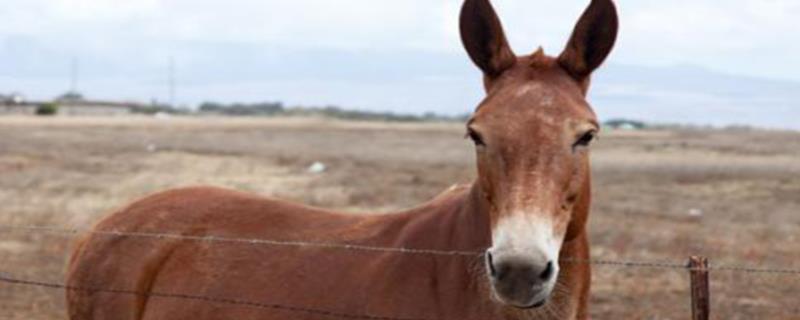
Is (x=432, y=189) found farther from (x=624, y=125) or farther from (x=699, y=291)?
(x=624, y=125)

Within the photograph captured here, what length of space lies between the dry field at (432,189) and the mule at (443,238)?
4915 millimetres

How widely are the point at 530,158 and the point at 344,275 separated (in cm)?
139

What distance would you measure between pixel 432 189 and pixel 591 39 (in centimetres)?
1968

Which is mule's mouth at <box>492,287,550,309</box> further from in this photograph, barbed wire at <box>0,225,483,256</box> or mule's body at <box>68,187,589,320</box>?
barbed wire at <box>0,225,483,256</box>

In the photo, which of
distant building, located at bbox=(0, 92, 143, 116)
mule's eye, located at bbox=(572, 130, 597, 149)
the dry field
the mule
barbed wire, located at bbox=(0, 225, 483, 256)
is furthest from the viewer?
distant building, located at bbox=(0, 92, 143, 116)

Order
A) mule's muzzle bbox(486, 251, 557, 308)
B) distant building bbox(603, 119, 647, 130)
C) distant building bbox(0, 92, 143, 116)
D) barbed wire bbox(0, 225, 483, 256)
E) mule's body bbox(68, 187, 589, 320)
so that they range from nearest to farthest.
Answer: mule's muzzle bbox(486, 251, 557, 308) → mule's body bbox(68, 187, 589, 320) → barbed wire bbox(0, 225, 483, 256) → distant building bbox(0, 92, 143, 116) → distant building bbox(603, 119, 647, 130)

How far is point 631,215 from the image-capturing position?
766 inches

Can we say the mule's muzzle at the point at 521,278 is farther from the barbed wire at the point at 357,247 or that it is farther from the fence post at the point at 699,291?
the fence post at the point at 699,291

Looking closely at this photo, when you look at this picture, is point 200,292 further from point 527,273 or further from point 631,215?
point 631,215

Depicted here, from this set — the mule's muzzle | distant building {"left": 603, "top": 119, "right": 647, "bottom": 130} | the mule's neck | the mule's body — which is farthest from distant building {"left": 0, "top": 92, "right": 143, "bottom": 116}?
the mule's muzzle

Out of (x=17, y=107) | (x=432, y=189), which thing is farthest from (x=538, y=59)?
(x=17, y=107)

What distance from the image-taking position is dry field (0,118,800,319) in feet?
38.7

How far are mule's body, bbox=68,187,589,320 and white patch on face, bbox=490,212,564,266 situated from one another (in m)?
0.66

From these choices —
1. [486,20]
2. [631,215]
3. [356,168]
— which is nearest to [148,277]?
[486,20]
